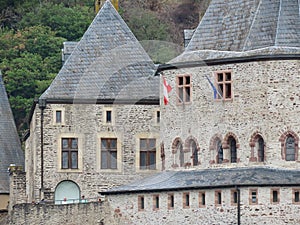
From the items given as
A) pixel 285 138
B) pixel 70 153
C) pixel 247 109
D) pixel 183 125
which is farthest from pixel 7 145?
pixel 285 138

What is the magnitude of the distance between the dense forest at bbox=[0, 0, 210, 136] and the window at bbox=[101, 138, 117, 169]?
A: 18.4 metres

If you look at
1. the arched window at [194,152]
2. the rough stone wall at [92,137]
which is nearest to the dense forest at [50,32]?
the rough stone wall at [92,137]

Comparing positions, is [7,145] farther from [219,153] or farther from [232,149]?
[232,149]

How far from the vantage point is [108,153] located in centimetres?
7412

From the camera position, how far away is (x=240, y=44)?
6944cm

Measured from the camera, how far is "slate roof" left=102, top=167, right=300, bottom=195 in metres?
65.6

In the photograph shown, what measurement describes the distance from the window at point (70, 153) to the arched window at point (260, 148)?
9.33 meters

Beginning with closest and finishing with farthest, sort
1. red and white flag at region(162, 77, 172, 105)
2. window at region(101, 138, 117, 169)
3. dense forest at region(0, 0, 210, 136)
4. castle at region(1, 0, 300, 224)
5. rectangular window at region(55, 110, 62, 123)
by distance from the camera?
castle at region(1, 0, 300, 224) → red and white flag at region(162, 77, 172, 105) → window at region(101, 138, 117, 169) → rectangular window at region(55, 110, 62, 123) → dense forest at region(0, 0, 210, 136)

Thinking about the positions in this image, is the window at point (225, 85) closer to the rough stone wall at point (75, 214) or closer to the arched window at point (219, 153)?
the arched window at point (219, 153)

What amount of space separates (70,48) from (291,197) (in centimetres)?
1602

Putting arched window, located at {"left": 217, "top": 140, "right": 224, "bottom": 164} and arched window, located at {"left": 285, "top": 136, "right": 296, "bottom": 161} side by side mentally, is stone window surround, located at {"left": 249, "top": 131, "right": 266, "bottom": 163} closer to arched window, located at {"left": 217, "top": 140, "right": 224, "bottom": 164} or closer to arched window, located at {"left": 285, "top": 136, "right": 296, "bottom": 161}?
arched window, located at {"left": 285, "top": 136, "right": 296, "bottom": 161}

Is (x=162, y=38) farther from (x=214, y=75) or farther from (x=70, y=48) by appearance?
(x=214, y=75)

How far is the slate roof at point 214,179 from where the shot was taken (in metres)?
65.6

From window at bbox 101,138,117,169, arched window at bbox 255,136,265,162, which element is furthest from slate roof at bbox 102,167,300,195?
window at bbox 101,138,117,169
